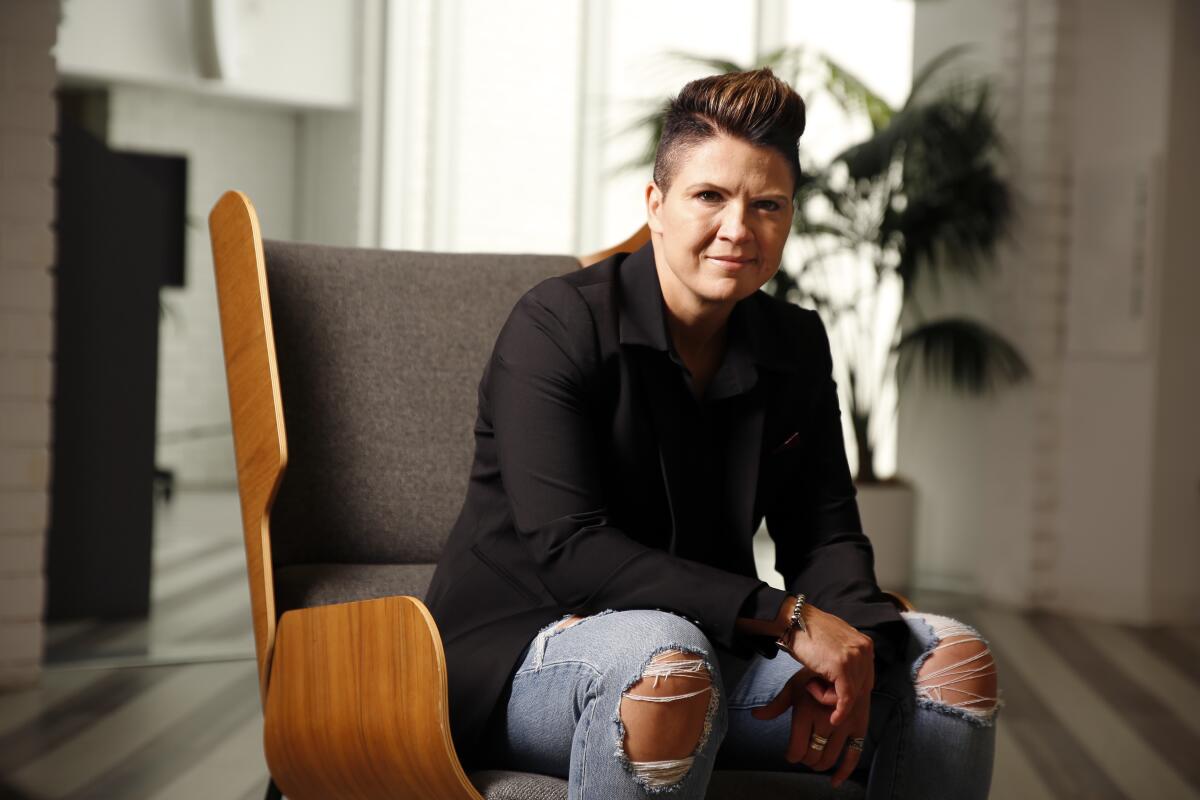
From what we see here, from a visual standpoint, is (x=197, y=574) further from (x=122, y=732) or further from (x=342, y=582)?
(x=342, y=582)

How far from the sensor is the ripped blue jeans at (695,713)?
1.36 m

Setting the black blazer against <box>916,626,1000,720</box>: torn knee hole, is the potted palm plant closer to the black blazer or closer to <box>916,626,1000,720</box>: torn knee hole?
the black blazer

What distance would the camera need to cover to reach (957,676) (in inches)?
61.0

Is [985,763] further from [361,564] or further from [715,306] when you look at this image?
[361,564]

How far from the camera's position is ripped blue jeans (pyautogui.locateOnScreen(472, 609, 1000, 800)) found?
53.7 inches

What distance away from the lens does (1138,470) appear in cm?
476

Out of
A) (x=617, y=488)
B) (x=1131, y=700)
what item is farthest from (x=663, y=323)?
(x=1131, y=700)

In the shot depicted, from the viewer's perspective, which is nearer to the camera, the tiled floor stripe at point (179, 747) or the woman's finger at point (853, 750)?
the woman's finger at point (853, 750)

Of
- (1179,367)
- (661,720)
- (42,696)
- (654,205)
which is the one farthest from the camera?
(1179,367)

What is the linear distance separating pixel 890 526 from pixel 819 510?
3297 mm

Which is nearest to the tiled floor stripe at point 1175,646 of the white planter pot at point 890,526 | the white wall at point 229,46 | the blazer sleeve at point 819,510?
the white planter pot at point 890,526

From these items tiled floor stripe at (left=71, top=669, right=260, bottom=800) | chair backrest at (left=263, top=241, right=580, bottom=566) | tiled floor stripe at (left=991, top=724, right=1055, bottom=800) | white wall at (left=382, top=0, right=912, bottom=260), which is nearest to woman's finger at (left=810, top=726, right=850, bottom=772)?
chair backrest at (left=263, top=241, right=580, bottom=566)

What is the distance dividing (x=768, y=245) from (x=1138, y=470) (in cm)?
357

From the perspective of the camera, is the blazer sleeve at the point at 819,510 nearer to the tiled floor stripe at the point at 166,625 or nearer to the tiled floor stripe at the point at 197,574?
the tiled floor stripe at the point at 166,625
